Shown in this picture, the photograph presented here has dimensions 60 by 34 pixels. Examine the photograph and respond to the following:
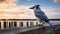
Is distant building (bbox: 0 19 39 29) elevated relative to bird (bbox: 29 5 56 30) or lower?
lower

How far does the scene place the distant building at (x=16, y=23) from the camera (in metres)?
2.10

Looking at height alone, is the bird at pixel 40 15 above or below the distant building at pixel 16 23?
above

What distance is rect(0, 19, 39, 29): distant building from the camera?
210 cm

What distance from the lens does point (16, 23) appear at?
2.10m

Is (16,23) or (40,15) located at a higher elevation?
(40,15)

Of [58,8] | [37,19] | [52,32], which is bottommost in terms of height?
[52,32]

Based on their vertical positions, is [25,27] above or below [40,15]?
below

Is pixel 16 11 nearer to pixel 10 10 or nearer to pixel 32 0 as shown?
pixel 10 10

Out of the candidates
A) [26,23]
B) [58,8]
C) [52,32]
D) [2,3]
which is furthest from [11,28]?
[58,8]

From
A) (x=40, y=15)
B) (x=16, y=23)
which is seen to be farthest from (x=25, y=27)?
(x=40, y=15)

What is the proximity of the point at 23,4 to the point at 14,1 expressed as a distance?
127 millimetres

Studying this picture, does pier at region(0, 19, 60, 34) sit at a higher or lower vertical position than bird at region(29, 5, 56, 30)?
lower

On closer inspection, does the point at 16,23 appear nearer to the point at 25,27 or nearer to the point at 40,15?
the point at 25,27

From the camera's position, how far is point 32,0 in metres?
2.12
